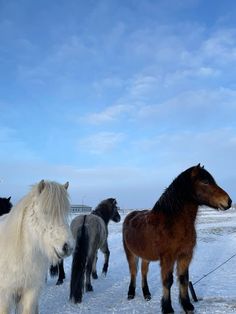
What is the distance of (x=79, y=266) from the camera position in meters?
7.34

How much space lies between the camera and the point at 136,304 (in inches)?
267

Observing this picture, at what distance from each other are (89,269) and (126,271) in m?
2.37

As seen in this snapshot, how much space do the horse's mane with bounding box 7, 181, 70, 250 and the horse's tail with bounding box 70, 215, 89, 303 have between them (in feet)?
10.4

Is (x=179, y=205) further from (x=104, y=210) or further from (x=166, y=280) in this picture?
(x=104, y=210)

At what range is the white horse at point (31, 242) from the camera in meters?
3.88

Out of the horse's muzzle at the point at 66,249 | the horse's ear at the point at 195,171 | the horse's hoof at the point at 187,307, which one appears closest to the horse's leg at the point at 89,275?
the horse's hoof at the point at 187,307

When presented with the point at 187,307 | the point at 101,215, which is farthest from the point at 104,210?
the point at 187,307

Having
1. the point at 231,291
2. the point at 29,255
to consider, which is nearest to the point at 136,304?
the point at 231,291

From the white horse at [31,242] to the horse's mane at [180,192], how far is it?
7.48ft

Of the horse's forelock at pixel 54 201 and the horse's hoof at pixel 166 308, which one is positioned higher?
the horse's forelock at pixel 54 201

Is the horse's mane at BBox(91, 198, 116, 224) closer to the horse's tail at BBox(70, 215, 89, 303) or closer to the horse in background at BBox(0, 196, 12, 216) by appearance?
the horse in background at BBox(0, 196, 12, 216)

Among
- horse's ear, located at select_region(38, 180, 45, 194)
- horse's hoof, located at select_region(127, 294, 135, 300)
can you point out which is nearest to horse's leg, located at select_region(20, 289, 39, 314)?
horse's ear, located at select_region(38, 180, 45, 194)

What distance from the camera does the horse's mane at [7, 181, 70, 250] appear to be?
390cm

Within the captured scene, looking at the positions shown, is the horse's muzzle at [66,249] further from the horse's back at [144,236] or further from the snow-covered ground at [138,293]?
the snow-covered ground at [138,293]
